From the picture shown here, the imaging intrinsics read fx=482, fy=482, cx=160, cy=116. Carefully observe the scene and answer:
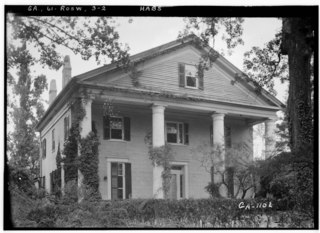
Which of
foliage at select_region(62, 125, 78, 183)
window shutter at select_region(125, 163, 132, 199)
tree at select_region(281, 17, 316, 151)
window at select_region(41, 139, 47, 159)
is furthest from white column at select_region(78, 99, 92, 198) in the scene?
tree at select_region(281, 17, 316, 151)

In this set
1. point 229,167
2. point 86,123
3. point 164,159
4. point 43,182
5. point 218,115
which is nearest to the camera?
point 43,182

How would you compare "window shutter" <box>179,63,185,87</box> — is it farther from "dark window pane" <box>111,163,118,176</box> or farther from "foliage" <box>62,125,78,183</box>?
"foliage" <box>62,125,78,183</box>

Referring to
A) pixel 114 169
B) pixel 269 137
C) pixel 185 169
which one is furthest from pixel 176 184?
pixel 269 137

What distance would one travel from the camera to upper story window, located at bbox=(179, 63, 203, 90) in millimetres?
13312

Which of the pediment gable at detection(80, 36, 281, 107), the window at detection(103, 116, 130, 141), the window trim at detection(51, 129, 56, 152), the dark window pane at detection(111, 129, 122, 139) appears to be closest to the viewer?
the pediment gable at detection(80, 36, 281, 107)

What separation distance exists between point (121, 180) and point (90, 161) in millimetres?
1478

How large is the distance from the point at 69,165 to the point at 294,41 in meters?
6.39

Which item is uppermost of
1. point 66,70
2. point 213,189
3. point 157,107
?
point 66,70

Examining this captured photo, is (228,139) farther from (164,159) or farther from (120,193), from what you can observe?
(120,193)

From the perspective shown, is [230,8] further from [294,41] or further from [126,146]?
[126,146]

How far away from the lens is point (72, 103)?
1253 centimetres

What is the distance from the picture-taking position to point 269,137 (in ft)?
43.5

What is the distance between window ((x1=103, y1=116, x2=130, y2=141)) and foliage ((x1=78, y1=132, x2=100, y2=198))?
2.83 ft

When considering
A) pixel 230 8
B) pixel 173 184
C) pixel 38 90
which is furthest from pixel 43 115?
pixel 230 8
